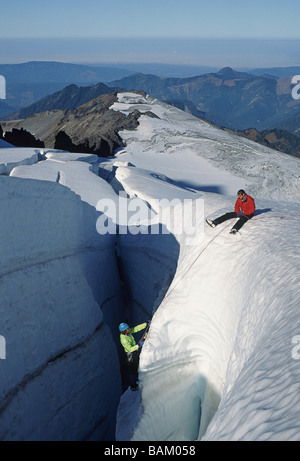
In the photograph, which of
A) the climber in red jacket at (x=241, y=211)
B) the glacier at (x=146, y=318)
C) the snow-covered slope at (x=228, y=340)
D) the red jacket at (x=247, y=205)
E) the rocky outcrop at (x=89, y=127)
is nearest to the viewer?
the snow-covered slope at (x=228, y=340)

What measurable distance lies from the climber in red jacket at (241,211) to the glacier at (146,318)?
0.81ft

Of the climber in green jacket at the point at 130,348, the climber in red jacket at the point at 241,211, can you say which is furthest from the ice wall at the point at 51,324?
the climber in red jacket at the point at 241,211

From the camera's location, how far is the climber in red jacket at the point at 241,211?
9.42 meters

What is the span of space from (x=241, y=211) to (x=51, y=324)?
558 cm

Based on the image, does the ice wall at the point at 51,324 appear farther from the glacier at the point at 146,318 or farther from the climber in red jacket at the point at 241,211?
the climber in red jacket at the point at 241,211

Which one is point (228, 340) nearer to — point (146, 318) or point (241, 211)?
point (241, 211)

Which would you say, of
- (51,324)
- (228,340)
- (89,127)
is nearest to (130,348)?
(51,324)

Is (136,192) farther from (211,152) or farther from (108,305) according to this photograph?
(211,152)

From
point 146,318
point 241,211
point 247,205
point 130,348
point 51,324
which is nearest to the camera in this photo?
point 51,324

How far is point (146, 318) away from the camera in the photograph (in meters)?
11.9

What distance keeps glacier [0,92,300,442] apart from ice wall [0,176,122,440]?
0.10 ft

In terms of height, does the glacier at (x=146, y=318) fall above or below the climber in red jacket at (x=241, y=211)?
below

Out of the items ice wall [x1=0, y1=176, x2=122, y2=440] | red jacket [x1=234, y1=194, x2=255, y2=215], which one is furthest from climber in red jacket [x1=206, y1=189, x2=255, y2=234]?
ice wall [x1=0, y1=176, x2=122, y2=440]

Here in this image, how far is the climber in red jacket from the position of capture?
942 cm
